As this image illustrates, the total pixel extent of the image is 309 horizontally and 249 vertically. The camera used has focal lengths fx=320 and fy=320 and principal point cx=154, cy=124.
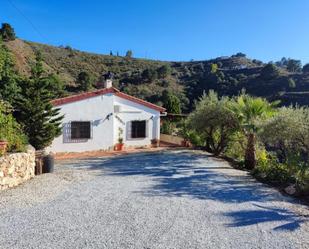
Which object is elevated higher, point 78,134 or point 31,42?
point 31,42

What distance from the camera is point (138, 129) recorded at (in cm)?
2402

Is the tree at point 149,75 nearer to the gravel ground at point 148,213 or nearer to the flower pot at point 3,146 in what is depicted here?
the gravel ground at point 148,213

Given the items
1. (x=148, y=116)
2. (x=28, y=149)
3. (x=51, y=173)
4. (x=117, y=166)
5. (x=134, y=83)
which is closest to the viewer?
(x=28, y=149)

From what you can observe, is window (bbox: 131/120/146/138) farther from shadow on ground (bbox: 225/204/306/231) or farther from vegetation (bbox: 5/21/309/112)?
vegetation (bbox: 5/21/309/112)

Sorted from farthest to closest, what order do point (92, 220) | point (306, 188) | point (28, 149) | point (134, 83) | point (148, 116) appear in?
point (134, 83) < point (148, 116) < point (28, 149) < point (306, 188) < point (92, 220)

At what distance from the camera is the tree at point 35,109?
1814cm

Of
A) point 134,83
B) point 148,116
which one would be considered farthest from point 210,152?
point 134,83

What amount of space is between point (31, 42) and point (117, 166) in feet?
193

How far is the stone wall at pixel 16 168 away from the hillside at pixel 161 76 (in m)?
36.9

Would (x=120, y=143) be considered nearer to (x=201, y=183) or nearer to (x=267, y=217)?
(x=201, y=183)

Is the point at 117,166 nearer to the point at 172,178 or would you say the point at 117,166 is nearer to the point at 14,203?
the point at 172,178

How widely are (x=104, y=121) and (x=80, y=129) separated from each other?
5.74 ft

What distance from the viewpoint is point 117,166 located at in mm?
15812

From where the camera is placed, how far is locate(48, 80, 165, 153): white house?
2091 cm
